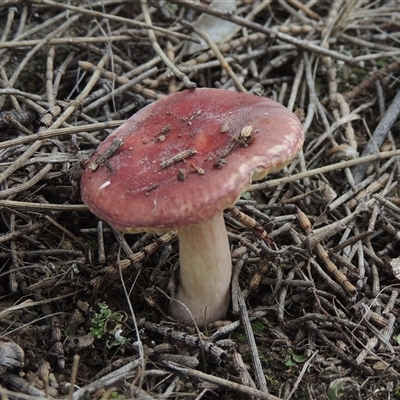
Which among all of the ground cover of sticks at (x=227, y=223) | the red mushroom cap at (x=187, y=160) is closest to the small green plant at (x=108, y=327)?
the ground cover of sticks at (x=227, y=223)

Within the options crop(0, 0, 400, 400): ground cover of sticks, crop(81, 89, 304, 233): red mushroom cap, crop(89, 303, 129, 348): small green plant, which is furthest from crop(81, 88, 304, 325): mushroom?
crop(89, 303, 129, 348): small green plant

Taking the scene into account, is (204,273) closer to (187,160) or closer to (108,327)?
(108,327)

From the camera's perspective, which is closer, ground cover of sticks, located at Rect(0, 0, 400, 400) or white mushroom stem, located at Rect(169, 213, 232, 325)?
ground cover of sticks, located at Rect(0, 0, 400, 400)

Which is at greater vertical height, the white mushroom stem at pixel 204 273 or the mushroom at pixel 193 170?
the mushroom at pixel 193 170

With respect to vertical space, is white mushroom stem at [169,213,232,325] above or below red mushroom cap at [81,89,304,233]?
below

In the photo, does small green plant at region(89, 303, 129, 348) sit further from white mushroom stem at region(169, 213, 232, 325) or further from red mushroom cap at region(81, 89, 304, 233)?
red mushroom cap at region(81, 89, 304, 233)

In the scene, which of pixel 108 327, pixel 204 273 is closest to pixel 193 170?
pixel 204 273

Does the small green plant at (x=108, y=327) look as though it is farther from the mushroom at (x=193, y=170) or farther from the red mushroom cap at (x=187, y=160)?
the red mushroom cap at (x=187, y=160)

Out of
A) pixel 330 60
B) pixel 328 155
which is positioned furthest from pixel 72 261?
pixel 330 60
